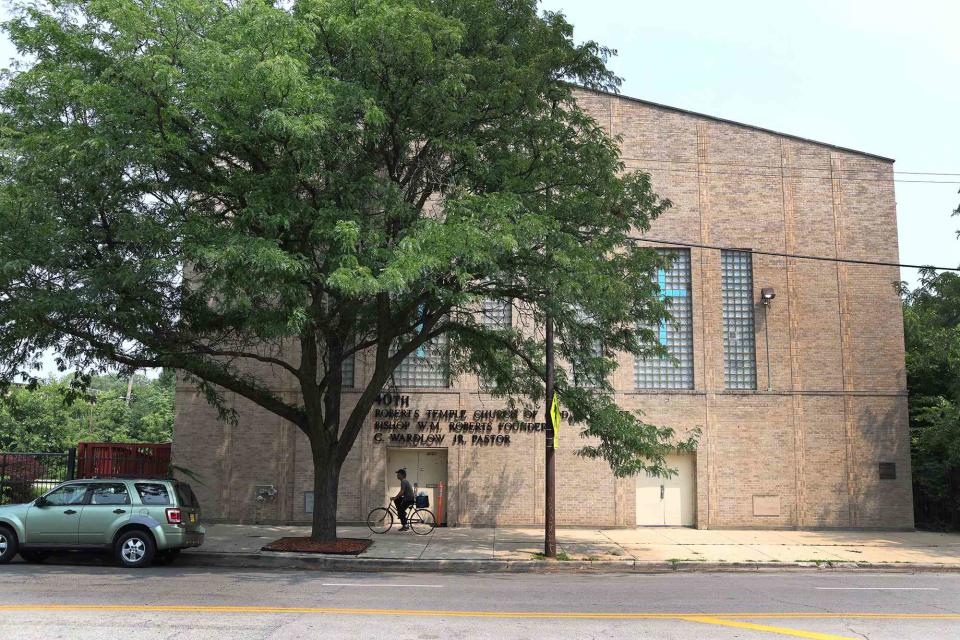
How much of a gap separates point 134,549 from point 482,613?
286 inches

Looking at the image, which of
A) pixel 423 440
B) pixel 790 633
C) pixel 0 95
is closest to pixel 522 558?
pixel 423 440

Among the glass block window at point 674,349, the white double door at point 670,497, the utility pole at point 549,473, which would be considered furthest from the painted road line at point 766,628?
the glass block window at point 674,349

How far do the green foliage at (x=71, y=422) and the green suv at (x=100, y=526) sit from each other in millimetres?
22426

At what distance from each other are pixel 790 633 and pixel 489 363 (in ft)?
31.6

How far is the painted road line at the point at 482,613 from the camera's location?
9.52 m

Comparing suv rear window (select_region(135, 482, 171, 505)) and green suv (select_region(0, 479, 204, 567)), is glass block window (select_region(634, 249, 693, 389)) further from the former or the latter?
green suv (select_region(0, 479, 204, 567))

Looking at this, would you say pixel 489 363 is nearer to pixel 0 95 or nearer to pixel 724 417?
pixel 724 417

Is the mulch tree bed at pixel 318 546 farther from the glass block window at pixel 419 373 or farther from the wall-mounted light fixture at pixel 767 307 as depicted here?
the wall-mounted light fixture at pixel 767 307

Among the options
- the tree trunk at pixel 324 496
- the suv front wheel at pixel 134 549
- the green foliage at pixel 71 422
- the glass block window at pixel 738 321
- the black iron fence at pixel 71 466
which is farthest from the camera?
the green foliage at pixel 71 422

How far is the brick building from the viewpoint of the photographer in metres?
20.9

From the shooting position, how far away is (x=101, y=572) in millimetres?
12844

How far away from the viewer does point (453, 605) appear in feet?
34.1

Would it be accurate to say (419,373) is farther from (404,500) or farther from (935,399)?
(935,399)

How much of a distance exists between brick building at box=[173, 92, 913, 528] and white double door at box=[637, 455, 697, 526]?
0.04m
